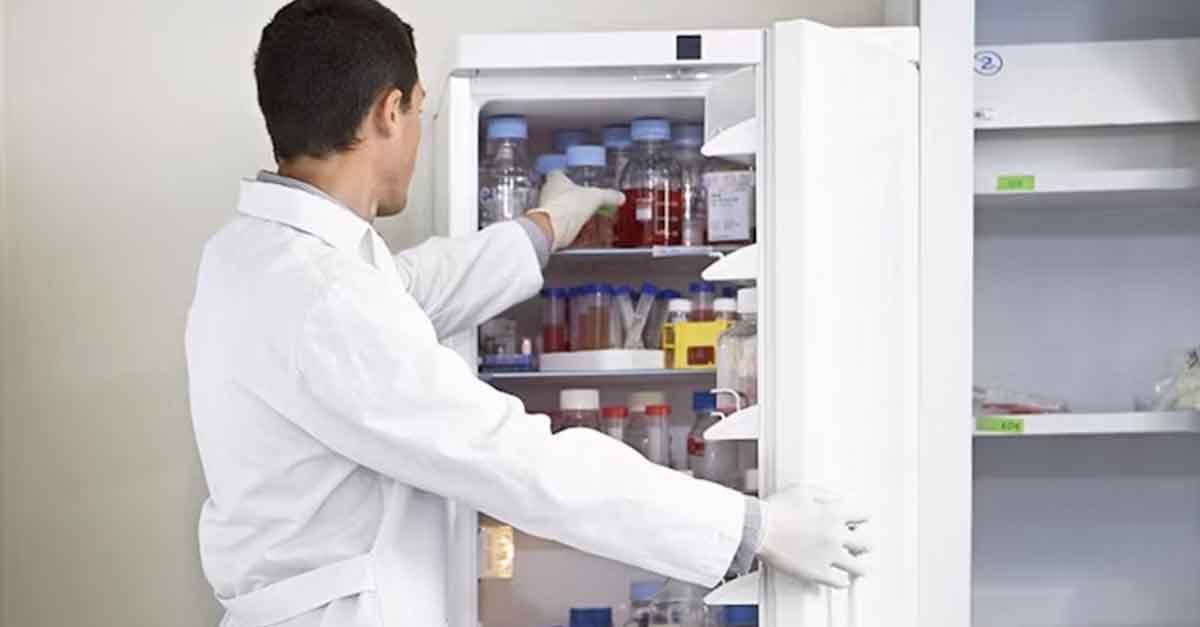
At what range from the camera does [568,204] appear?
2.87 metres

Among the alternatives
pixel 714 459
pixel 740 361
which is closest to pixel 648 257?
pixel 714 459

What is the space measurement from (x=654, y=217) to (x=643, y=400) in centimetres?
31

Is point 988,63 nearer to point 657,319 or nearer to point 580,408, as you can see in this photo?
point 657,319

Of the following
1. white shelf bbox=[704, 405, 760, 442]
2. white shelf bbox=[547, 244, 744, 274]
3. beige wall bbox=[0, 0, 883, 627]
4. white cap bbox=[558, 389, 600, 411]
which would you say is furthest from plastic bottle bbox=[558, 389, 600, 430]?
white shelf bbox=[704, 405, 760, 442]

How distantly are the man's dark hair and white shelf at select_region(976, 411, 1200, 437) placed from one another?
128cm

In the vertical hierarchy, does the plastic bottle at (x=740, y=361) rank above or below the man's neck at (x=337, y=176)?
below

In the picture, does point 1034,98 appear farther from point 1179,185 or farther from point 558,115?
point 558,115

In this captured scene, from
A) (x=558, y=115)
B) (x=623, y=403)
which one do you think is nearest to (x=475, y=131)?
(x=558, y=115)

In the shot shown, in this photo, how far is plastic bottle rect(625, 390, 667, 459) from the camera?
2.99 m

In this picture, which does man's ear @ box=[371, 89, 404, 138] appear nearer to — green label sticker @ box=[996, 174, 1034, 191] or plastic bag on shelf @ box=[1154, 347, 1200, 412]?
green label sticker @ box=[996, 174, 1034, 191]

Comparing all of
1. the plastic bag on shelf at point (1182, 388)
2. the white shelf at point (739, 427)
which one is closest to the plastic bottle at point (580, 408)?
the white shelf at point (739, 427)

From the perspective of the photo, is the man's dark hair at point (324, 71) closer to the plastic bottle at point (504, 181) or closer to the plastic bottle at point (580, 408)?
the plastic bottle at point (504, 181)

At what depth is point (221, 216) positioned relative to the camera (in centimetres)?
338

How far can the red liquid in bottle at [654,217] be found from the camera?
2.95 m
